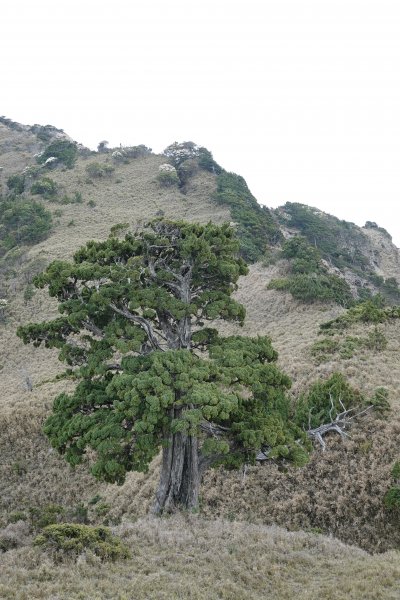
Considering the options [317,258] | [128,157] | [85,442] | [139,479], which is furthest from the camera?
[128,157]

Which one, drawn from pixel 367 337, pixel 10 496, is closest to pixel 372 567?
pixel 10 496

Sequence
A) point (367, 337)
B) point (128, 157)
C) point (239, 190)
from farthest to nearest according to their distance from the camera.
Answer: point (128, 157) → point (239, 190) → point (367, 337)

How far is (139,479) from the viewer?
66.8 feet

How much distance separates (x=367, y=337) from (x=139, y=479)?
52.8ft

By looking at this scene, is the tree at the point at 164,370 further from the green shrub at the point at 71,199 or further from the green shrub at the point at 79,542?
the green shrub at the point at 71,199

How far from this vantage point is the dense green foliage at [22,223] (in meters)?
58.6

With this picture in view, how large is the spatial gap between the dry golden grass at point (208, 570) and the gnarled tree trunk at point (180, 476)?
5.47 feet

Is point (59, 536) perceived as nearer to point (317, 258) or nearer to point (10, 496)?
point (10, 496)

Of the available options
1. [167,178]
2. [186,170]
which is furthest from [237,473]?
[186,170]

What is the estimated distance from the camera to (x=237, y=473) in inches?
730

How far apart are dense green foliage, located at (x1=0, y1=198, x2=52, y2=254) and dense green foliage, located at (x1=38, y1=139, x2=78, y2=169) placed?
21.3m

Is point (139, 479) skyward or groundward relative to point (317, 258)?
groundward

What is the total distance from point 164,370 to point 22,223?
5504cm

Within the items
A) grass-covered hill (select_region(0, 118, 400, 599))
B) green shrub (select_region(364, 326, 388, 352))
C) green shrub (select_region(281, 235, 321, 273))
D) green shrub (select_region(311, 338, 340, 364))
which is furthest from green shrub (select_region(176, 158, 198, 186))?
green shrub (select_region(364, 326, 388, 352))
